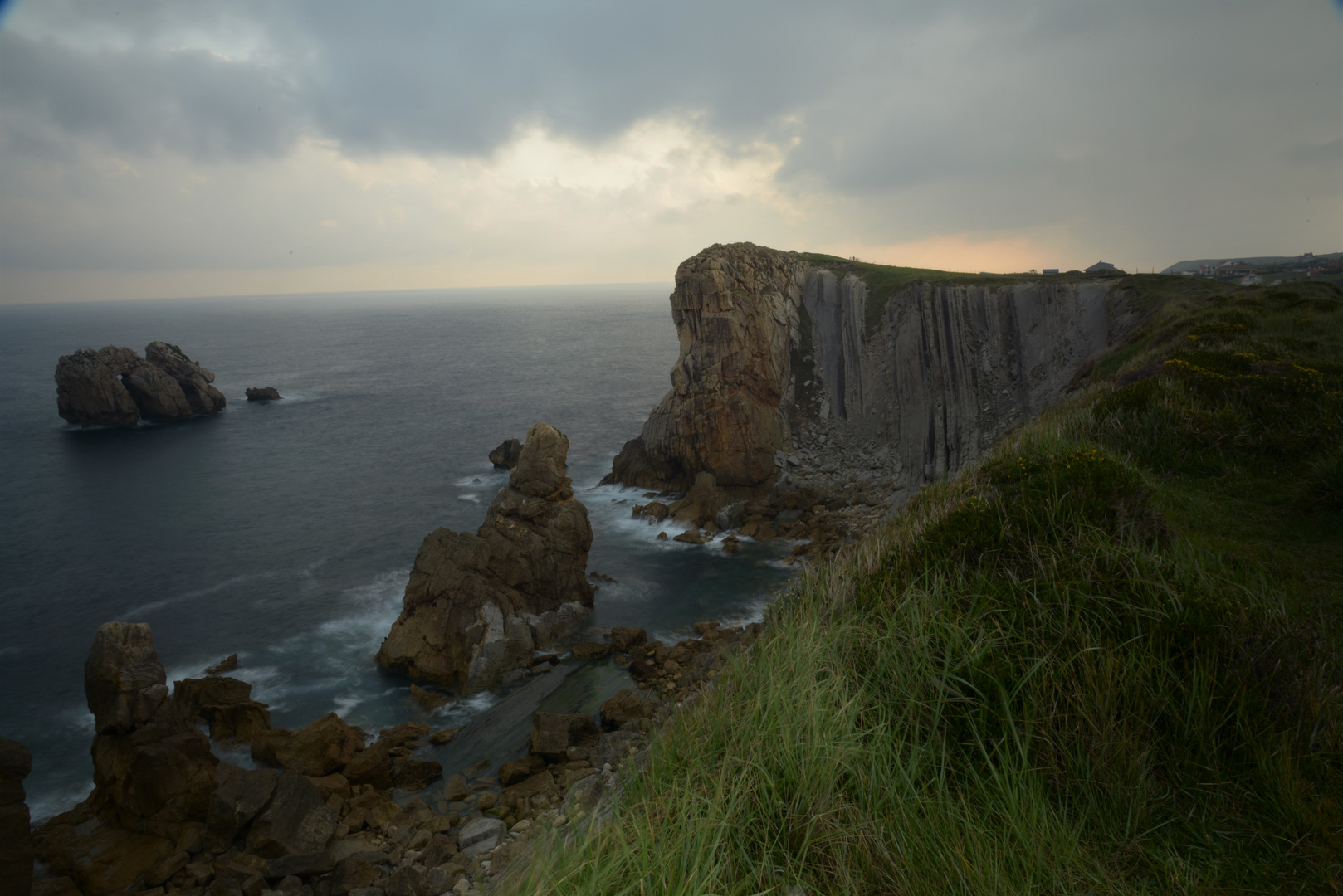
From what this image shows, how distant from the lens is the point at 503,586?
944 inches

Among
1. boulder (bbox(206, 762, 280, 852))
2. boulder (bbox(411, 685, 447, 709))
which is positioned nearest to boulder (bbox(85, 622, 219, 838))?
boulder (bbox(206, 762, 280, 852))

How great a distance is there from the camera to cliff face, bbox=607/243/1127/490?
37.4 metres

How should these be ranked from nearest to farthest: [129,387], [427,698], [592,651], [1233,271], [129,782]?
[129,782]
[427,698]
[592,651]
[1233,271]
[129,387]

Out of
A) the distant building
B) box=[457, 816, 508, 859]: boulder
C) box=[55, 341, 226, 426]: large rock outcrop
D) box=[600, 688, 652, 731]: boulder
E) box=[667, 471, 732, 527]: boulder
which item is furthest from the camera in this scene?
box=[55, 341, 226, 426]: large rock outcrop

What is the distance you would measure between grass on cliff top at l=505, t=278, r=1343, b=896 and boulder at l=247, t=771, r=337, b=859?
11999 millimetres

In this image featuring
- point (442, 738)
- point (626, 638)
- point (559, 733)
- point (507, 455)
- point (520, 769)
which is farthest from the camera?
point (507, 455)

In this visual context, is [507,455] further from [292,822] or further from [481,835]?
[481,835]

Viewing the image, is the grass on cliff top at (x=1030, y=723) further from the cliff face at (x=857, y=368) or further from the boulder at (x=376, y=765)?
the cliff face at (x=857, y=368)

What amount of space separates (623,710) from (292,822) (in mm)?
7993

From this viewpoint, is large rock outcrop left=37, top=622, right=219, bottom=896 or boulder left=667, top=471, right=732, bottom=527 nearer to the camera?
large rock outcrop left=37, top=622, right=219, bottom=896

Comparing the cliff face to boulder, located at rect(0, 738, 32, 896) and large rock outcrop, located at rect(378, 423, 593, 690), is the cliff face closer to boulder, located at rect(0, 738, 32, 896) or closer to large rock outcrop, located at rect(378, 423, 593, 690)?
large rock outcrop, located at rect(378, 423, 593, 690)

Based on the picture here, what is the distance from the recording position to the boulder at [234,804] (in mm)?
13906

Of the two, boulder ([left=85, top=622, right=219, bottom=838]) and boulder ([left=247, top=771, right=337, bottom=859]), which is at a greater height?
boulder ([left=85, top=622, right=219, bottom=838])

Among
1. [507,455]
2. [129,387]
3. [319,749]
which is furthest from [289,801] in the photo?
[129,387]
